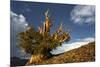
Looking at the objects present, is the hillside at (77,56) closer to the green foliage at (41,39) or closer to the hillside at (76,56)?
the hillside at (76,56)

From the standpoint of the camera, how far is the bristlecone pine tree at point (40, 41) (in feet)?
8.27

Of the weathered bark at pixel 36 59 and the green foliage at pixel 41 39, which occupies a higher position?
the green foliage at pixel 41 39

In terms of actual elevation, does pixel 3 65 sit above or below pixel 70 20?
below

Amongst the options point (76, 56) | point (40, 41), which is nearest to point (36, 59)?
point (40, 41)

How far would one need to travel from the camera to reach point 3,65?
239cm

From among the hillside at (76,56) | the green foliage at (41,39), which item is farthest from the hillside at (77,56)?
the green foliage at (41,39)

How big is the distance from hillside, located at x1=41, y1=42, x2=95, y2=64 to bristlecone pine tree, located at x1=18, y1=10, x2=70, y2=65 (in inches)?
3.7

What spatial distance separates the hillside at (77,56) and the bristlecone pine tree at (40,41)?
95mm

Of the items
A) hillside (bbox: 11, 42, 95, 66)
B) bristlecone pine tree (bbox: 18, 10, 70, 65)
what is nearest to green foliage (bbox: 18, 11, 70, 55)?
bristlecone pine tree (bbox: 18, 10, 70, 65)

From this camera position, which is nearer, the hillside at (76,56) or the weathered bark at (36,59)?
the weathered bark at (36,59)

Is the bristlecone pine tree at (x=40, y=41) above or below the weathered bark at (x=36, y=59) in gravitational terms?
above
